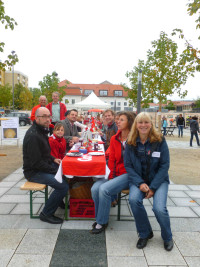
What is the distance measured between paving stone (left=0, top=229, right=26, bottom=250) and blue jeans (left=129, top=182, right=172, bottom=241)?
1.44 m

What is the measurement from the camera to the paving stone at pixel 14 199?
4281mm

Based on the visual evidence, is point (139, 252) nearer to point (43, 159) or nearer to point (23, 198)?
point (43, 159)

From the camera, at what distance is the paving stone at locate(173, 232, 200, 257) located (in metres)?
2.80

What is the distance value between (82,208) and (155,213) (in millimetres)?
1226

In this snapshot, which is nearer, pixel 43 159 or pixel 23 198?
pixel 43 159

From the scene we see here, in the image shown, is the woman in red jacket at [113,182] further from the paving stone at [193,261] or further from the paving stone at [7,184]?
the paving stone at [7,184]

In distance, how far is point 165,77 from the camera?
50.3ft

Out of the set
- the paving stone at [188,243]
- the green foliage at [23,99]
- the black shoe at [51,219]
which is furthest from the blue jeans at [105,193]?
the green foliage at [23,99]

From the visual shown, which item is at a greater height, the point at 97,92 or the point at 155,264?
the point at 97,92

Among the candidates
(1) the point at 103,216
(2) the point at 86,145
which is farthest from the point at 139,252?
(2) the point at 86,145

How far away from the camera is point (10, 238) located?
9.90ft

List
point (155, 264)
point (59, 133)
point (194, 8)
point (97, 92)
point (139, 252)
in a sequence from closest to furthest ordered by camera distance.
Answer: point (155, 264)
point (139, 252)
point (59, 133)
point (194, 8)
point (97, 92)

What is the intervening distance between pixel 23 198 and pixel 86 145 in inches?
58.2

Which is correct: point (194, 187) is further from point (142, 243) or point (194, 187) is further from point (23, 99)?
point (23, 99)
